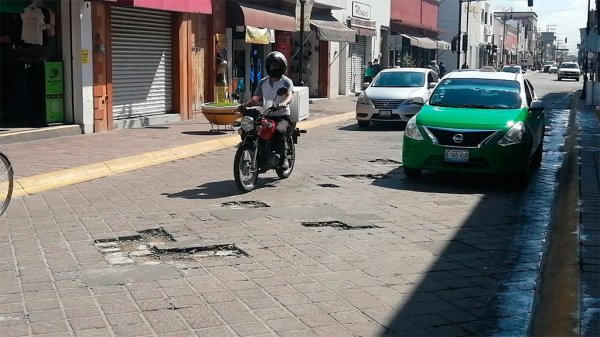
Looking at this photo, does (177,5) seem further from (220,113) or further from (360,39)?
(360,39)

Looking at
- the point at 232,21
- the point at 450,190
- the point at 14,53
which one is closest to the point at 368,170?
the point at 450,190

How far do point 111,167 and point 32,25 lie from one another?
484cm

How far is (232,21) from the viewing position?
21875 millimetres

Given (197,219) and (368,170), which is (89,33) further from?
(197,219)

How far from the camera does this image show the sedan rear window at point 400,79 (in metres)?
20.0

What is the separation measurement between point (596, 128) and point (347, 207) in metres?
10.8

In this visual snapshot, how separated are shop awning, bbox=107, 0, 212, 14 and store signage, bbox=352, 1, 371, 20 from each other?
1447cm

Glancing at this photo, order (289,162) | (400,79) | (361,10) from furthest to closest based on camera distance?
1. (361,10)
2. (400,79)
3. (289,162)

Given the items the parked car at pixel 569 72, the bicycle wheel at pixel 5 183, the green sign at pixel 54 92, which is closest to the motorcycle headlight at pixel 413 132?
the bicycle wheel at pixel 5 183

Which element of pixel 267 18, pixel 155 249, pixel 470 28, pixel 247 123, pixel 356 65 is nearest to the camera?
pixel 155 249

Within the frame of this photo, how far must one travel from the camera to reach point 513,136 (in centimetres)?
1004

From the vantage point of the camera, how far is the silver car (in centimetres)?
1858

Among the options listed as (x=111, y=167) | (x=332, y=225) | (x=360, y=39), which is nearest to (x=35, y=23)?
(x=111, y=167)

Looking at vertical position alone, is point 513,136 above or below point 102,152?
above
